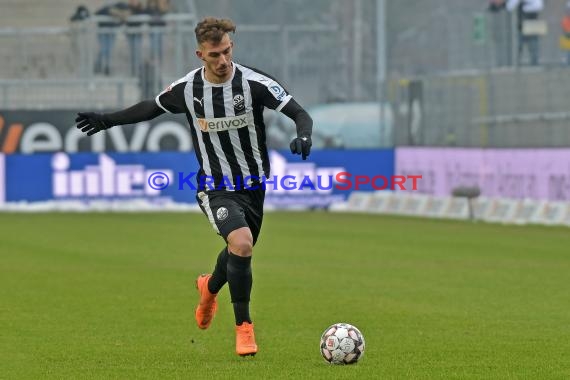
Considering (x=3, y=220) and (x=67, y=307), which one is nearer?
(x=67, y=307)

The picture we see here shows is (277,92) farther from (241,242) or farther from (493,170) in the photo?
(493,170)

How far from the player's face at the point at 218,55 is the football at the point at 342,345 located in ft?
5.76

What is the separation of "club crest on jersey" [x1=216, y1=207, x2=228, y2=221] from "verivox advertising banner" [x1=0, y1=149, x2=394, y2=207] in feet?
58.5

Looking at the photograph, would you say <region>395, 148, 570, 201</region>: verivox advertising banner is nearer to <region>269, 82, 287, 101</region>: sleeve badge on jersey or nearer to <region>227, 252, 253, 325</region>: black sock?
<region>269, 82, 287, 101</region>: sleeve badge on jersey

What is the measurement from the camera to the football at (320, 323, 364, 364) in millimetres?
8828

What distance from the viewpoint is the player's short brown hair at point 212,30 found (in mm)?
9070

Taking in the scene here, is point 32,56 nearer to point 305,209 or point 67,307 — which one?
point 305,209

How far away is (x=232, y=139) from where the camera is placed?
9.52 meters

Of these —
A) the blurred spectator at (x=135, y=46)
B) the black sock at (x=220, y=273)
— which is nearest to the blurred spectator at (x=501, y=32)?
the blurred spectator at (x=135, y=46)

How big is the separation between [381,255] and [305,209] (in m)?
10.2

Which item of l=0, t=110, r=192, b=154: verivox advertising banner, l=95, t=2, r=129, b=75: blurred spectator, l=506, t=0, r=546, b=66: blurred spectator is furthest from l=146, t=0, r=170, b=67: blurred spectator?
l=506, t=0, r=546, b=66: blurred spectator

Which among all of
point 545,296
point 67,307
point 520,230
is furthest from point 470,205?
point 67,307

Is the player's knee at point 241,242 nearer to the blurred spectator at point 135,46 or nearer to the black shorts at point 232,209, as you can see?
the black shorts at point 232,209

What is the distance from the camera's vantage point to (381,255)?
720 inches
